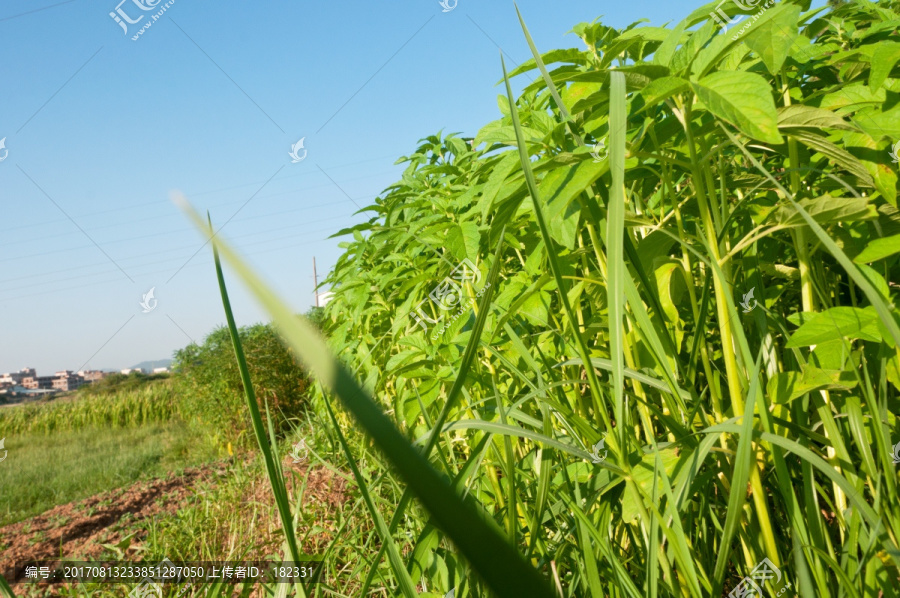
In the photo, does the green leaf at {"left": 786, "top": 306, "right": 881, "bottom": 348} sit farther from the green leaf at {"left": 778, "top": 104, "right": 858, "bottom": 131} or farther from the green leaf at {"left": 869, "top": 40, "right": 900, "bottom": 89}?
the green leaf at {"left": 869, "top": 40, "right": 900, "bottom": 89}

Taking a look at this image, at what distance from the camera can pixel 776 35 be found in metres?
1.02

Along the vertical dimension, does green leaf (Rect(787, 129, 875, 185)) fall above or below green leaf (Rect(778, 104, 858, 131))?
below

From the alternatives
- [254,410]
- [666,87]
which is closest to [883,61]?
[666,87]

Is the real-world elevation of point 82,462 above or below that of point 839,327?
above

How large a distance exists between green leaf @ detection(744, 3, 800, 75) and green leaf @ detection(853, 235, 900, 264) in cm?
34

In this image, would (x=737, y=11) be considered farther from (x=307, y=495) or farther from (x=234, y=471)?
(x=234, y=471)

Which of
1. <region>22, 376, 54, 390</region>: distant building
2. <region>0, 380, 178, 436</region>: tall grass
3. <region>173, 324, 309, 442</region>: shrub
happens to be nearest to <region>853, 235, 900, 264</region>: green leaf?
<region>173, 324, 309, 442</region>: shrub

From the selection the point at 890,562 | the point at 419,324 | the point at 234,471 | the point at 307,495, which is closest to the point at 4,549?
the point at 234,471

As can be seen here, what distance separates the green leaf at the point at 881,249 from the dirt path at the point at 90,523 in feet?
12.9

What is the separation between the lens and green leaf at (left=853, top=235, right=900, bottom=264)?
98 centimetres

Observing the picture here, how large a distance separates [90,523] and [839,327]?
5.19 metres

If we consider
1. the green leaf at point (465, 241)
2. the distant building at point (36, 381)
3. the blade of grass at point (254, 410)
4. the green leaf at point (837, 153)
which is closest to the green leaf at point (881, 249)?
the green leaf at point (837, 153)

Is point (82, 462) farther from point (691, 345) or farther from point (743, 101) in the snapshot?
point (743, 101)

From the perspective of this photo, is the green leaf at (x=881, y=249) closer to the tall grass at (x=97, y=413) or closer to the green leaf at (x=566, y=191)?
the green leaf at (x=566, y=191)
